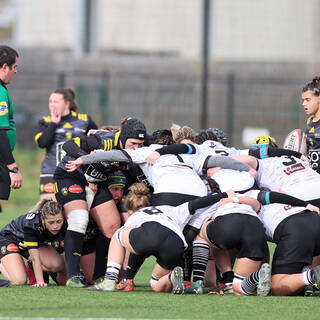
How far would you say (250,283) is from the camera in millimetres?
6504

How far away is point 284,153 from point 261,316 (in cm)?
220

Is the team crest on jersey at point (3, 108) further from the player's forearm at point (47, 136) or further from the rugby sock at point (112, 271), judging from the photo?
the player's forearm at point (47, 136)

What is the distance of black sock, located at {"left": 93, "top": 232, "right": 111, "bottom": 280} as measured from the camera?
7.77 metres

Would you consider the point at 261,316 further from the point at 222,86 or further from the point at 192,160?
the point at 222,86

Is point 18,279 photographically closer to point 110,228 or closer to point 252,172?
point 110,228

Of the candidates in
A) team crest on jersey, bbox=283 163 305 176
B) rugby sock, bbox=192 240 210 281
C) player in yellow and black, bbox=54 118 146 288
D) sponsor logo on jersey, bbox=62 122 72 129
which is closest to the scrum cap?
player in yellow and black, bbox=54 118 146 288

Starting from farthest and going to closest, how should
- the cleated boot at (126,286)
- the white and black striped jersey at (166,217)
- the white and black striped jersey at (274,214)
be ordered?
1. the cleated boot at (126,286)
2. the white and black striped jersey at (274,214)
3. the white and black striped jersey at (166,217)

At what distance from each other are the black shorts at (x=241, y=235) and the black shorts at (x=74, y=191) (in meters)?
1.30

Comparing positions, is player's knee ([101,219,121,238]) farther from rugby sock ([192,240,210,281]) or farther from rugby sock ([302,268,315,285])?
rugby sock ([302,268,315,285])

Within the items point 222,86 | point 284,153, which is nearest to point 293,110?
point 222,86

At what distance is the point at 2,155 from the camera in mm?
7012

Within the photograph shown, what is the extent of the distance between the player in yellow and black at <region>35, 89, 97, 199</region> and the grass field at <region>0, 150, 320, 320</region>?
3.19m

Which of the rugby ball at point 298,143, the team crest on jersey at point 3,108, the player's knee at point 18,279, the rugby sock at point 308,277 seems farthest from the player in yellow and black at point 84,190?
the rugby sock at point 308,277

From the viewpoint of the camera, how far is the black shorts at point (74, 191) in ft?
24.7
